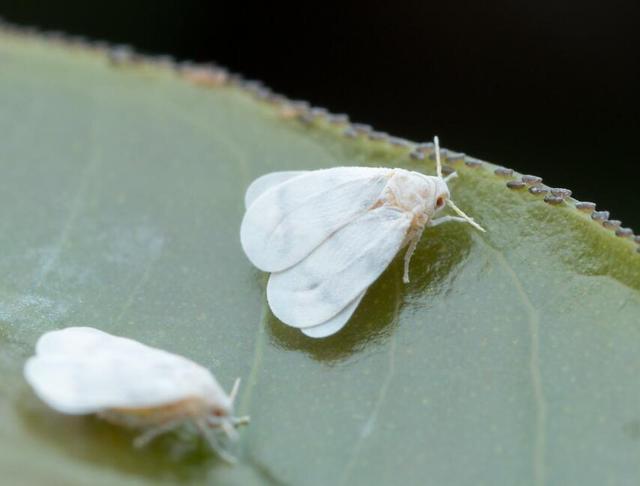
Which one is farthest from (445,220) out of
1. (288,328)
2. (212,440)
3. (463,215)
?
(212,440)

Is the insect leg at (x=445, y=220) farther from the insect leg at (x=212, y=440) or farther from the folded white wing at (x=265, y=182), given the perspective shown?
the insect leg at (x=212, y=440)

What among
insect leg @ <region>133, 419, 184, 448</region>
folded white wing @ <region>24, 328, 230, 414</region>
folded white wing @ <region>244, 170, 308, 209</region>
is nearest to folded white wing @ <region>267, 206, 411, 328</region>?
folded white wing @ <region>244, 170, 308, 209</region>

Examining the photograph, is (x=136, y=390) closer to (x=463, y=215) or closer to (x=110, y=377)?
(x=110, y=377)

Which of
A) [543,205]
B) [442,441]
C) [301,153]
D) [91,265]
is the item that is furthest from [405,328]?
[91,265]

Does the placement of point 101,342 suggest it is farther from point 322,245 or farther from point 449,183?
point 449,183

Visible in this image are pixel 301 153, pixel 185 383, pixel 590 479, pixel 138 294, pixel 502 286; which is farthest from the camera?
pixel 301 153

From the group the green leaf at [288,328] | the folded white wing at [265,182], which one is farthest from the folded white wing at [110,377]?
the folded white wing at [265,182]
